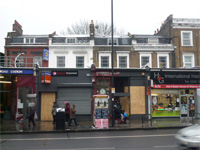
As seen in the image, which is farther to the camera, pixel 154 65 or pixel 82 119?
pixel 154 65

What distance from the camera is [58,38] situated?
2881 cm

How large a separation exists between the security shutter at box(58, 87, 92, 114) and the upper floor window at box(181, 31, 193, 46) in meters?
14.1

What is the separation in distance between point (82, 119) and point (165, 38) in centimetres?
1480

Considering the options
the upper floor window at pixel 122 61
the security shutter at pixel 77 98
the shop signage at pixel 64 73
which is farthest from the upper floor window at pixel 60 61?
the upper floor window at pixel 122 61

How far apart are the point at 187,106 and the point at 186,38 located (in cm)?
950

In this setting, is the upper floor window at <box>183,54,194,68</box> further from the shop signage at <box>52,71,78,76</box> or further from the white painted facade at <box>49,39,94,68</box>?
the shop signage at <box>52,71,78,76</box>

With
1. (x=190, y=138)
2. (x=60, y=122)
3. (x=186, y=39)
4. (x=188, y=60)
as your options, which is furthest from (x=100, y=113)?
(x=186, y=39)

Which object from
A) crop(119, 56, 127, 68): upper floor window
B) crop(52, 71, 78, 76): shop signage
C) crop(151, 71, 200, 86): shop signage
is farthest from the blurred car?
crop(119, 56, 127, 68): upper floor window

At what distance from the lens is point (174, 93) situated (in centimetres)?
2309

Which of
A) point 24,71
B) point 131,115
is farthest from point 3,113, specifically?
point 131,115

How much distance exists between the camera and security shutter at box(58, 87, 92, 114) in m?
21.5

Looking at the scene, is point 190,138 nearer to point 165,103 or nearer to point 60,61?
point 165,103

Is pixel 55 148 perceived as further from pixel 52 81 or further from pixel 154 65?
pixel 154 65

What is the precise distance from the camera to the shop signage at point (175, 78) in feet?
74.2
